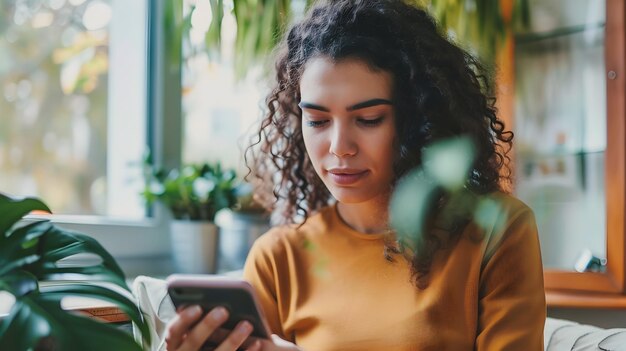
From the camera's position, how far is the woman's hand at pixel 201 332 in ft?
2.85

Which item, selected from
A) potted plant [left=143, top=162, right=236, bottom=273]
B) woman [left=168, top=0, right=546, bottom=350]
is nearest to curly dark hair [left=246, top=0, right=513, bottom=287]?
woman [left=168, top=0, right=546, bottom=350]

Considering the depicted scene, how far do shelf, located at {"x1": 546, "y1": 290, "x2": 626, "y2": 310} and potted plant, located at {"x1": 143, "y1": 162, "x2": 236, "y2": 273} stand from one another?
2.45 feet

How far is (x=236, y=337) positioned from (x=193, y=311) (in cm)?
6

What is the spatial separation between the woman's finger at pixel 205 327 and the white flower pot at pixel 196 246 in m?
0.81

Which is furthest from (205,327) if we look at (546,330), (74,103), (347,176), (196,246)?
(74,103)

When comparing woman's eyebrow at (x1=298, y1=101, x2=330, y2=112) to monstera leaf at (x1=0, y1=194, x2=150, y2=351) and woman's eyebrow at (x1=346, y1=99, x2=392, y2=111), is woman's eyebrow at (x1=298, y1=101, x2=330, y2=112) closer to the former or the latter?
woman's eyebrow at (x1=346, y1=99, x2=392, y2=111)

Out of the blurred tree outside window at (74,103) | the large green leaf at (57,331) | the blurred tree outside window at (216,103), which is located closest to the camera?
the large green leaf at (57,331)

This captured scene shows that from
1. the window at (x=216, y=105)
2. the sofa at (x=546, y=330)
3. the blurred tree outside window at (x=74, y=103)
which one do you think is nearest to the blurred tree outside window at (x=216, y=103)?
the window at (x=216, y=105)

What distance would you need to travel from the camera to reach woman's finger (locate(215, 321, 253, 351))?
2.89 feet

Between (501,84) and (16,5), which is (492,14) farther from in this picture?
(16,5)

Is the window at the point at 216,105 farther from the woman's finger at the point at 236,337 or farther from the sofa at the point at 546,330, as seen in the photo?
the woman's finger at the point at 236,337

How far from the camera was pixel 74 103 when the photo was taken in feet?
5.84

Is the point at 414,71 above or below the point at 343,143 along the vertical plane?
above

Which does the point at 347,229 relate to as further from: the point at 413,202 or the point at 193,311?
the point at 193,311
